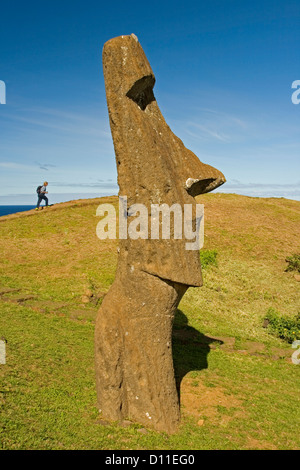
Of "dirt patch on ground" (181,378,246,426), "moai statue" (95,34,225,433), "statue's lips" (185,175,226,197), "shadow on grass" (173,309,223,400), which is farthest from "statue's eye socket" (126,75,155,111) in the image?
"shadow on grass" (173,309,223,400)

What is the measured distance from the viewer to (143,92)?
23.1 ft

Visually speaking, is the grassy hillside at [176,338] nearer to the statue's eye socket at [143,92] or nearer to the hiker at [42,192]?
the hiker at [42,192]

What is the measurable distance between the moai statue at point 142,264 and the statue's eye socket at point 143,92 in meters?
0.02

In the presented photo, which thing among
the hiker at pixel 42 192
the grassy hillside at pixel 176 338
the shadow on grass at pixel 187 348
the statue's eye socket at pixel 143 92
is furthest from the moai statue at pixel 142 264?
the hiker at pixel 42 192

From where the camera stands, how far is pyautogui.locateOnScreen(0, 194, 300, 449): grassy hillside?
6910 millimetres

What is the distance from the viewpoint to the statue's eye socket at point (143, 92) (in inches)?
266

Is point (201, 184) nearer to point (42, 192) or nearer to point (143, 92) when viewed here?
point (143, 92)

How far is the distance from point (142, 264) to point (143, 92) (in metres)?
3.10

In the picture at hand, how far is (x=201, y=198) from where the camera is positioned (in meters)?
30.0

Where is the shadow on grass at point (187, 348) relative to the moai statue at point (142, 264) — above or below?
below

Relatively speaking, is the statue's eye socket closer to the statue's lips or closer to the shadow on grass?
the statue's lips

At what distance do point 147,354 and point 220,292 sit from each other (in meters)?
11.0
